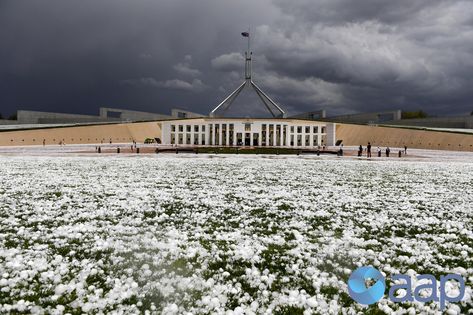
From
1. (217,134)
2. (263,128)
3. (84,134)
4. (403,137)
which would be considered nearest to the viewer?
(403,137)

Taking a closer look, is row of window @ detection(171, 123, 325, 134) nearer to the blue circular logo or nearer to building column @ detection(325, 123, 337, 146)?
building column @ detection(325, 123, 337, 146)

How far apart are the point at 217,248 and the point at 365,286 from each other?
3.22 metres

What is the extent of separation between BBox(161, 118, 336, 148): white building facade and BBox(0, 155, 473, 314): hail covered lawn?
245 ft

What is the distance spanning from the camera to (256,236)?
8180 millimetres

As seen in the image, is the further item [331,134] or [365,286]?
[331,134]

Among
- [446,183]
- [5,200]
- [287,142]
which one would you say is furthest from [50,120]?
[446,183]

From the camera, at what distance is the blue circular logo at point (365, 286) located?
5.20 meters

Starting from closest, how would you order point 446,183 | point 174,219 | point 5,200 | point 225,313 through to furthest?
point 225,313 → point 174,219 → point 5,200 → point 446,183

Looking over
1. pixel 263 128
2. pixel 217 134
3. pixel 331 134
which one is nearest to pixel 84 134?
pixel 217 134

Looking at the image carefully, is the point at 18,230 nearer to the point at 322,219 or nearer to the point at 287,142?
the point at 322,219

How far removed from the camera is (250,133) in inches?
3469

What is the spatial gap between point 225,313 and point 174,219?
17.7ft

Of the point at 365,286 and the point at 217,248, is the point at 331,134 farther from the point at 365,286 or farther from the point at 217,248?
the point at 365,286

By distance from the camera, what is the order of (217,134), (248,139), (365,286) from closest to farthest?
(365,286)
(248,139)
(217,134)
